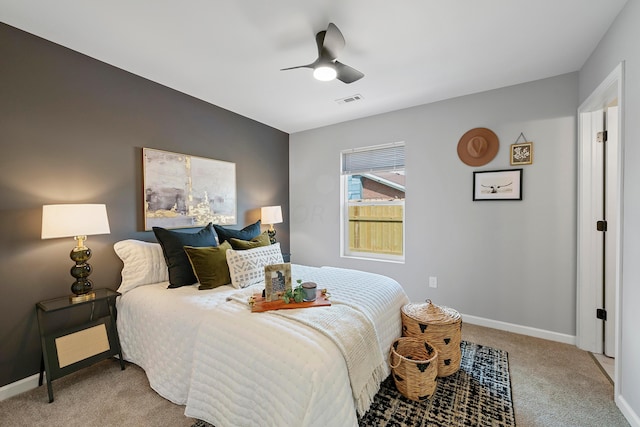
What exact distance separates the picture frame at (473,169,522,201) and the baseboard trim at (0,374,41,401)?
4.16 meters

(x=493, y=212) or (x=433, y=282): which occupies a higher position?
(x=493, y=212)

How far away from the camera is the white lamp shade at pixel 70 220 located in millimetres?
1862

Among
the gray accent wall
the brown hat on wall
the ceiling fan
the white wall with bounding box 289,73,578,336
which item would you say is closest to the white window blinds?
the white wall with bounding box 289,73,578,336

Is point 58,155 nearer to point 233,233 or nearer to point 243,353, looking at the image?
point 233,233

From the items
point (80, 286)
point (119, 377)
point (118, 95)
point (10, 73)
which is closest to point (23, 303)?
point (80, 286)

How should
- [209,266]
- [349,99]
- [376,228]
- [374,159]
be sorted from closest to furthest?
1. [209,266]
2. [349,99]
3. [374,159]
4. [376,228]

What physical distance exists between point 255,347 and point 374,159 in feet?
9.56

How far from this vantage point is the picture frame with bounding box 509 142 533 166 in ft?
8.94

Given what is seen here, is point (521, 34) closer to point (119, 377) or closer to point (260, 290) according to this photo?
point (260, 290)

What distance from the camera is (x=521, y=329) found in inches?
110

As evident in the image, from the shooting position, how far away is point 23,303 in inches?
77.5

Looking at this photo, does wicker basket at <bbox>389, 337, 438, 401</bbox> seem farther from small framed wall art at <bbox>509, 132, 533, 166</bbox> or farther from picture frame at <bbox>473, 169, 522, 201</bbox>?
small framed wall art at <bbox>509, 132, 533, 166</bbox>

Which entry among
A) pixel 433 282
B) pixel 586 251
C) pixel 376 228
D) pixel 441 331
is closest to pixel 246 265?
pixel 441 331

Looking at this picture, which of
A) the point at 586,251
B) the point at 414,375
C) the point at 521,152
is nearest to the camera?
the point at 414,375
